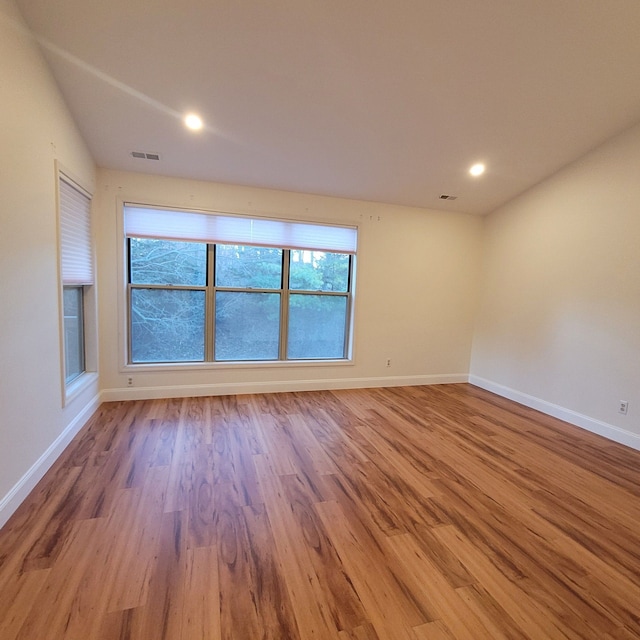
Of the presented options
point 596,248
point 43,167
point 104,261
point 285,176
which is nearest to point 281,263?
point 285,176

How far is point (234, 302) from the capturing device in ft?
13.1

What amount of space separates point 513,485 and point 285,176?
3546mm

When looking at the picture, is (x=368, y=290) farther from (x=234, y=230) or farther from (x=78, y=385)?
(x=78, y=385)

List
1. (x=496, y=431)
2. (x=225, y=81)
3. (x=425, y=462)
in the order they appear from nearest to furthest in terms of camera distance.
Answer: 1. (x=225, y=81)
2. (x=425, y=462)
3. (x=496, y=431)

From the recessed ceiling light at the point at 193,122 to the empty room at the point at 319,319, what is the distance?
0.09 meters

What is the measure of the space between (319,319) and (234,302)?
1.12 meters

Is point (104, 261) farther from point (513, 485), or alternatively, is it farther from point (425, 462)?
point (513, 485)

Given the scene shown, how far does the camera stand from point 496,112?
278 centimetres

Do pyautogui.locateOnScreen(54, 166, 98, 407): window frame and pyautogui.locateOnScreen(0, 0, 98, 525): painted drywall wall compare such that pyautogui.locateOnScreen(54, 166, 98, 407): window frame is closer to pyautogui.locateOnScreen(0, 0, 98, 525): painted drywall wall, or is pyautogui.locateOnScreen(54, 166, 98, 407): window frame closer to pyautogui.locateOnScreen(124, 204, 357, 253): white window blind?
pyautogui.locateOnScreen(0, 0, 98, 525): painted drywall wall

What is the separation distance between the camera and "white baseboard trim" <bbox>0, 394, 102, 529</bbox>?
181 centimetres

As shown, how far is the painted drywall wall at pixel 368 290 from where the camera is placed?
352 cm

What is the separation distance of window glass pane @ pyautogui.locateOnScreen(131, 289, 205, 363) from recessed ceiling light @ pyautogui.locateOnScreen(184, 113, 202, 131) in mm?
1695

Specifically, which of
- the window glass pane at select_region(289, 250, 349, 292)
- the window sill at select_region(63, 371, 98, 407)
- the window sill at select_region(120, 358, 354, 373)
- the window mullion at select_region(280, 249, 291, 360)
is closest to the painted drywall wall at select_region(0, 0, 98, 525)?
the window sill at select_region(63, 371, 98, 407)

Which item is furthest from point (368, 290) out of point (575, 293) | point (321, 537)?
point (321, 537)
